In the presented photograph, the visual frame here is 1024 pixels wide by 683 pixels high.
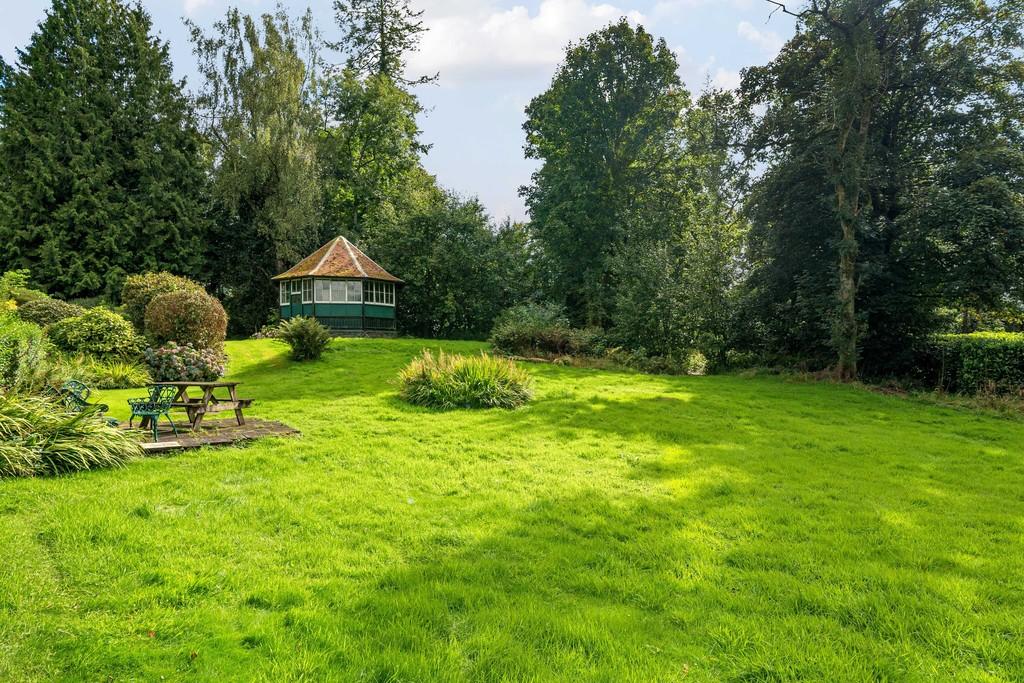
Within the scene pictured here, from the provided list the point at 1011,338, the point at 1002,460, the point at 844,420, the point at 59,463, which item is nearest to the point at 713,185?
the point at 1011,338

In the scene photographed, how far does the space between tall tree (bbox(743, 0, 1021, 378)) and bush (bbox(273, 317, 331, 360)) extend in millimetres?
14460

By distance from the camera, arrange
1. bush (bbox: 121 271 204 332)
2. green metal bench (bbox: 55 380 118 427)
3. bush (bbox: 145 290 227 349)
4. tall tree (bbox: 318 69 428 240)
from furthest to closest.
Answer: tall tree (bbox: 318 69 428 240) → bush (bbox: 121 271 204 332) → bush (bbox: 145 290 227 349) → green metal bench (bbox: 55 380 118 427)

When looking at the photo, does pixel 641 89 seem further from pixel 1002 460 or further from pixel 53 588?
pixel 53 588

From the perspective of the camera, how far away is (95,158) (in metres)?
26.1

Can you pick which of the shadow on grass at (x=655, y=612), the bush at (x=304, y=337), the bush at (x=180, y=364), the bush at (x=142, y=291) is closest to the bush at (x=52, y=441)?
the shadow on grass at (x=655, y=612)

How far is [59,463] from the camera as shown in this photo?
19.5ft

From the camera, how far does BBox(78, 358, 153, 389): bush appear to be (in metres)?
12.3

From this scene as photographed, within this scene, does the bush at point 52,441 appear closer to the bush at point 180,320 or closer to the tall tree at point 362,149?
the bush at point 180,320

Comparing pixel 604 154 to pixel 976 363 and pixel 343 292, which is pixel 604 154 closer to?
pixel 343 292


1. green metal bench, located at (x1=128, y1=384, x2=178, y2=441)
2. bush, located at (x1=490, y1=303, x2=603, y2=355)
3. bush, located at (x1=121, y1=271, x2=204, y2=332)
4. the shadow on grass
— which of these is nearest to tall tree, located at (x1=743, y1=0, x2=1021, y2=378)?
bush, located at (x1=490, y1=303, x2=603, y2=355)

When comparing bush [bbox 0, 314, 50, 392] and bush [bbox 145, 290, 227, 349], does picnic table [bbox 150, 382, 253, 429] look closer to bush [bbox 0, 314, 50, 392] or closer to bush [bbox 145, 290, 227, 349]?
bush [bbox 0, 314, 50, 392]

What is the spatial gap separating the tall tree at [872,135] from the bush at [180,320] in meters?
17.1

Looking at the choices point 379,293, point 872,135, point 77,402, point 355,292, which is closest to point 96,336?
point 77,402

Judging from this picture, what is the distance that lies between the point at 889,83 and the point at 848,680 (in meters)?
18.4
